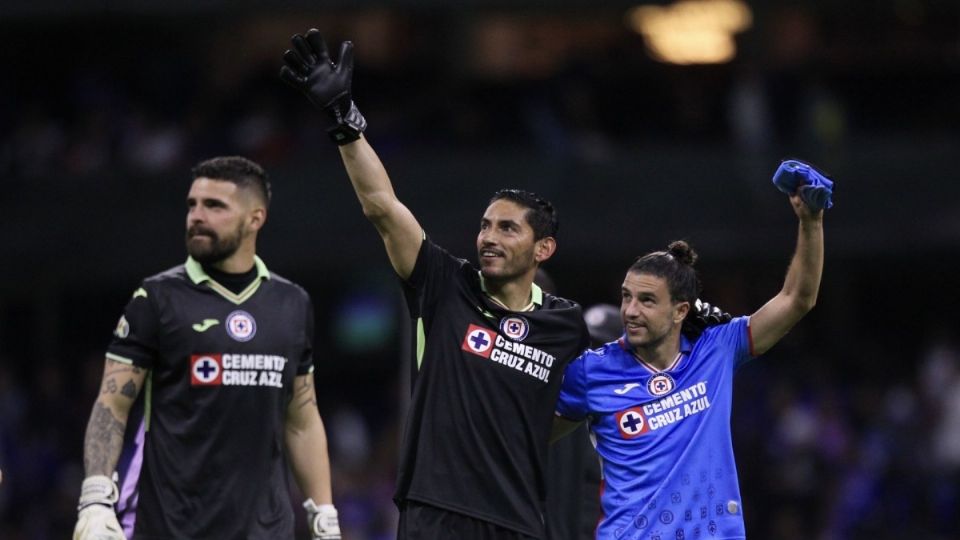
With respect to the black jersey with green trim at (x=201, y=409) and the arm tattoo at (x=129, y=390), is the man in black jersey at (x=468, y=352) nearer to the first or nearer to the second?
the black jersey with green trim at (x=201, y=409)

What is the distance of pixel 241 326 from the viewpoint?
7.50 m

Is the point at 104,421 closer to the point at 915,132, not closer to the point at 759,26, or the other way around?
the point at 915,132

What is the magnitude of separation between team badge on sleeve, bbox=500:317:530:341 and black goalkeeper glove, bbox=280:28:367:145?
3.07 ft

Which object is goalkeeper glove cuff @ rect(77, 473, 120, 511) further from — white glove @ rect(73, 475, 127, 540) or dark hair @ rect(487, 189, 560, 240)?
dark hair @ rect(487, 189, 560, 240)

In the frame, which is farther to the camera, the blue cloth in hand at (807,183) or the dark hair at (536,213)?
the dark hair at (536,213)

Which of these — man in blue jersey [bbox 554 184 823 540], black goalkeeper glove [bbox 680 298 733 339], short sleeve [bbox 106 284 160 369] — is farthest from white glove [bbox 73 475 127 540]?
black goalkeeper glove [bbox 680 298 733 339]

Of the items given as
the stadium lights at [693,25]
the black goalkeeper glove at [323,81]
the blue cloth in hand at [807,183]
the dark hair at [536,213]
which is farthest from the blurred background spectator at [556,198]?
the black goalkeeper glove at [323,81]

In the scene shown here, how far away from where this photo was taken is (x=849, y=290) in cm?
1800

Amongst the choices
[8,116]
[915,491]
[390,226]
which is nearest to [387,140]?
[8,116]

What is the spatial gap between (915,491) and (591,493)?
6.48 metres

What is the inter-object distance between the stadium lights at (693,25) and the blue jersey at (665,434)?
1248 centimetres

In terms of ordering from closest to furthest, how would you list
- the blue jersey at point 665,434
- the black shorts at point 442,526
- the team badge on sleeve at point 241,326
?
the black shorts at point 442,526, the blue jersey at point 665,434, the team badge on sleeve at point 241,326

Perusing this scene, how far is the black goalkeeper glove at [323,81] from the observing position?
671cm

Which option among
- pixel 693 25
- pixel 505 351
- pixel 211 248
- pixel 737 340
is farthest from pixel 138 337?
pixel 693 25
